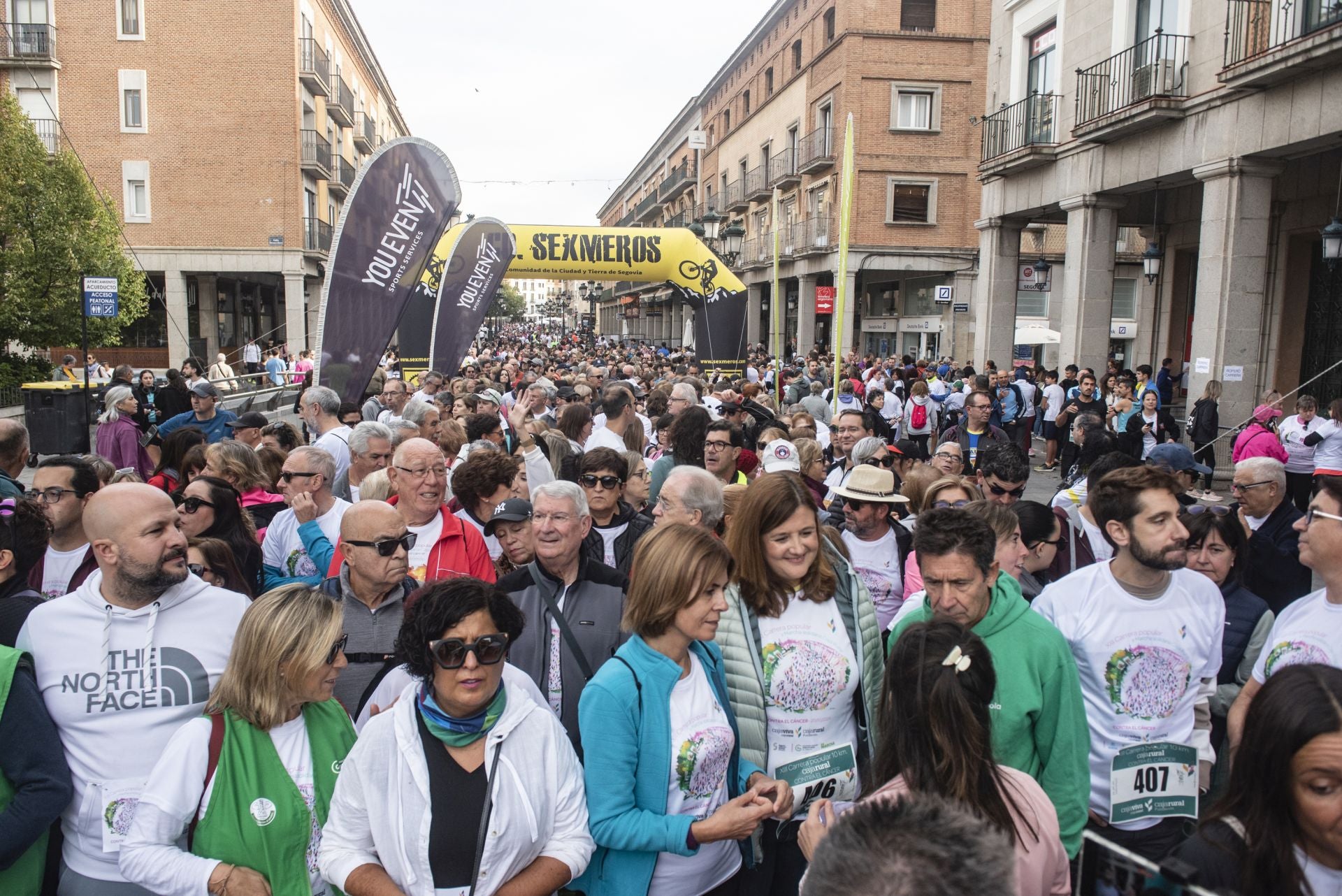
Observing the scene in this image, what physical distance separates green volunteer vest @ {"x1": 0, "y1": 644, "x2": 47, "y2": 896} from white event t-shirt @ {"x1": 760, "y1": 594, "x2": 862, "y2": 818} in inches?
89.0

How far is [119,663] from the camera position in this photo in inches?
115

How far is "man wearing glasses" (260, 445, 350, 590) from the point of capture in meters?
4.88

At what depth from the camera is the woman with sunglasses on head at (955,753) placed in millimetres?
2199

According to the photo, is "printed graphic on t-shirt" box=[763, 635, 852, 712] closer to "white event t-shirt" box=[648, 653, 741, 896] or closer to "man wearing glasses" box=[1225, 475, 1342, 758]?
"white event t-shirt" box=[648, 653, 741, 896]

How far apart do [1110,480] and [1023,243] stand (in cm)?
3173

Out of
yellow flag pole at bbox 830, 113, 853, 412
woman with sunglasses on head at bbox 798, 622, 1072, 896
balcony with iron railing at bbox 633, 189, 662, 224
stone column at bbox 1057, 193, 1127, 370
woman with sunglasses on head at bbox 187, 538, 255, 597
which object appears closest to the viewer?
woman with sunglasses on head at bbox 798, 622, 1072, 896

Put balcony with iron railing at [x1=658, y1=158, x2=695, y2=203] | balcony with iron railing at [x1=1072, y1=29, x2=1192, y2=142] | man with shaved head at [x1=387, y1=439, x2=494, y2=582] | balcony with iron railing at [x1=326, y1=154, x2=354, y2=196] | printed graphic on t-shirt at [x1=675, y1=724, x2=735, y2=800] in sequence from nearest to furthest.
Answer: printed graphic on t-shirt at [x1=675, y1=724, x2=735, y2=800], man with shaved head at [x1=387, y1=439, x2=494, y2=582], balcony with iron railing at [x1=1072, y1=29, x2=1192, y2=142], balcony with iron railing at [x1=326, y1=154, x2=354, y2=196], balcony with iron railing at [x1=658, y1=158, x2=695, y2=203]

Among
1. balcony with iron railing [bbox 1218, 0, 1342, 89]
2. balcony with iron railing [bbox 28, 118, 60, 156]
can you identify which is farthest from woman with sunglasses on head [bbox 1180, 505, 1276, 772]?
balcony with iron railing [bbox 28, 118, 60, 156]

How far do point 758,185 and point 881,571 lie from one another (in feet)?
128

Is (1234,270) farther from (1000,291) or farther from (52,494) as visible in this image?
(52,494)

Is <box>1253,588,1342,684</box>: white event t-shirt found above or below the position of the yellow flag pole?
below

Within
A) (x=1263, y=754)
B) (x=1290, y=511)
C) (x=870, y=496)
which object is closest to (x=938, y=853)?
(x=1263, y=754)

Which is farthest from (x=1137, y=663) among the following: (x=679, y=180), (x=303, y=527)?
(x=679, y=180)

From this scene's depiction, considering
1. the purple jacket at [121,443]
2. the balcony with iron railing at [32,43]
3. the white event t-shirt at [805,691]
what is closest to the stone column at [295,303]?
the balcony with iron railing at [32,43]
